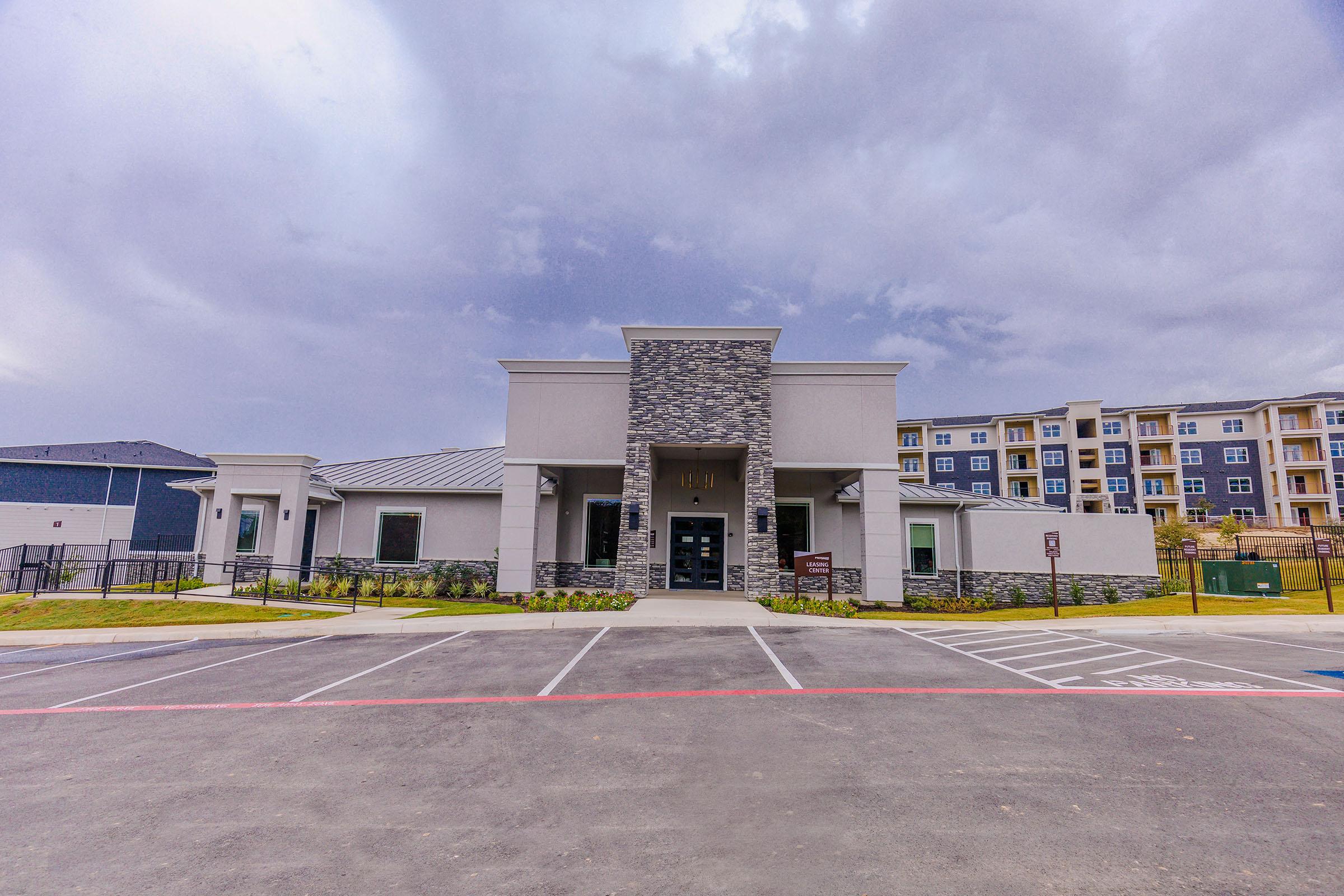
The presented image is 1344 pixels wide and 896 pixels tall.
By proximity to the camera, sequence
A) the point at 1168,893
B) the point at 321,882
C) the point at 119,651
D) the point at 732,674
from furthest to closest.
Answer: the point at 119,651, the point at 732,674, the point at 321,882, the point at 1168,893

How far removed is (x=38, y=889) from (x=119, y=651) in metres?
11.2

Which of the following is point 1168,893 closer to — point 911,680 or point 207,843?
point 911,680

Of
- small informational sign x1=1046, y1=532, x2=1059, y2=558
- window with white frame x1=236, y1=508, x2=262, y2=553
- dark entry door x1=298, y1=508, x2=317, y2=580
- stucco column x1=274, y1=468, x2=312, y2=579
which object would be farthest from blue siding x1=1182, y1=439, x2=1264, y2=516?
window with white frame x1=236, y1=508, x2=262, y2=553

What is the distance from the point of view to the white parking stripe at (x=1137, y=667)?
356 inches

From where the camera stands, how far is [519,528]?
18.4 metres

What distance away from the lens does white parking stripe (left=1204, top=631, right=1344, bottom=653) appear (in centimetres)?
1123

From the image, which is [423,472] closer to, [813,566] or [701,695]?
[813,566]

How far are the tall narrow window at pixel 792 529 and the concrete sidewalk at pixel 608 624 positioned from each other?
218 inches

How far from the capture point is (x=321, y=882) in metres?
3.58

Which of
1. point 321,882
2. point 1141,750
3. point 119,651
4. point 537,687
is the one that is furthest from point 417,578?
point 1141,750

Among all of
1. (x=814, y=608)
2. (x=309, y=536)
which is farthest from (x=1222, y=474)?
(x=309, y=536)

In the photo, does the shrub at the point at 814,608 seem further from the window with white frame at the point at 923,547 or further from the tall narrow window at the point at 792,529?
the window with white frame at the point at 923,547

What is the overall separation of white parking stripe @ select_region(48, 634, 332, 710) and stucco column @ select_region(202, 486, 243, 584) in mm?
9786

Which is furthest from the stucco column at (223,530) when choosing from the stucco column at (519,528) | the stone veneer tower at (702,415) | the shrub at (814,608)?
the shrub at (814,608)
